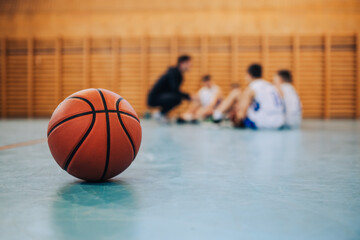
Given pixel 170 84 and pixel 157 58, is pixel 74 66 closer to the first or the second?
pixel 157 58

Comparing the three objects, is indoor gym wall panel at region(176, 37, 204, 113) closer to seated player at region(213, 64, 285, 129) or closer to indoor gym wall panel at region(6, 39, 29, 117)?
seated player at region(213, 64, 285, 129)

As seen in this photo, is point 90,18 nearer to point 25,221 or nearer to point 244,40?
point 244,40

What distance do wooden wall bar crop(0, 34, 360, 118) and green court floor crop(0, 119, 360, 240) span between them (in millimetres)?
8322

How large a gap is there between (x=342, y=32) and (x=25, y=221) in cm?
1096

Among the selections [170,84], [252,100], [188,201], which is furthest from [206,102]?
[188,201]

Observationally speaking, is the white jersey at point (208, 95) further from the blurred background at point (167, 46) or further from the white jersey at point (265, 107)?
the white jersey at point (265, 107)

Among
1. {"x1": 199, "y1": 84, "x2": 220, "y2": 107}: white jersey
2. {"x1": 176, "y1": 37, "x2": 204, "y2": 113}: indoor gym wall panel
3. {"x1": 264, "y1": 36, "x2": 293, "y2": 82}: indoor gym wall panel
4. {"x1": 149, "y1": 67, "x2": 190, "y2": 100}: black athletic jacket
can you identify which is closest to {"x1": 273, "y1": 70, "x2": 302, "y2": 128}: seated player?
{"x1": 149, "y1": 67, "x2": 190, "y2": 100}: black athletic jacket

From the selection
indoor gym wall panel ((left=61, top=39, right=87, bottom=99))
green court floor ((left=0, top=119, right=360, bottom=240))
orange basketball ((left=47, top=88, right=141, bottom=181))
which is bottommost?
green court floor ((left=0, top=119, right=360, bottom=240))

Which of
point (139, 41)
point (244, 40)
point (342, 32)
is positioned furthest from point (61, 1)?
point (342, 32)

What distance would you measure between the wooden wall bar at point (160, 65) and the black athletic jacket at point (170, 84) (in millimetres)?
3239

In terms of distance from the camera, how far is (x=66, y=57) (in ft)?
35.7

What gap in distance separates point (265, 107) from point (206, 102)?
328 centimetres

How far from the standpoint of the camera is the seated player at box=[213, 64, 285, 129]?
18.7 ft

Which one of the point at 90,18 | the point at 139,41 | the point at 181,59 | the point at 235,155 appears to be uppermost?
the point at 90,18
